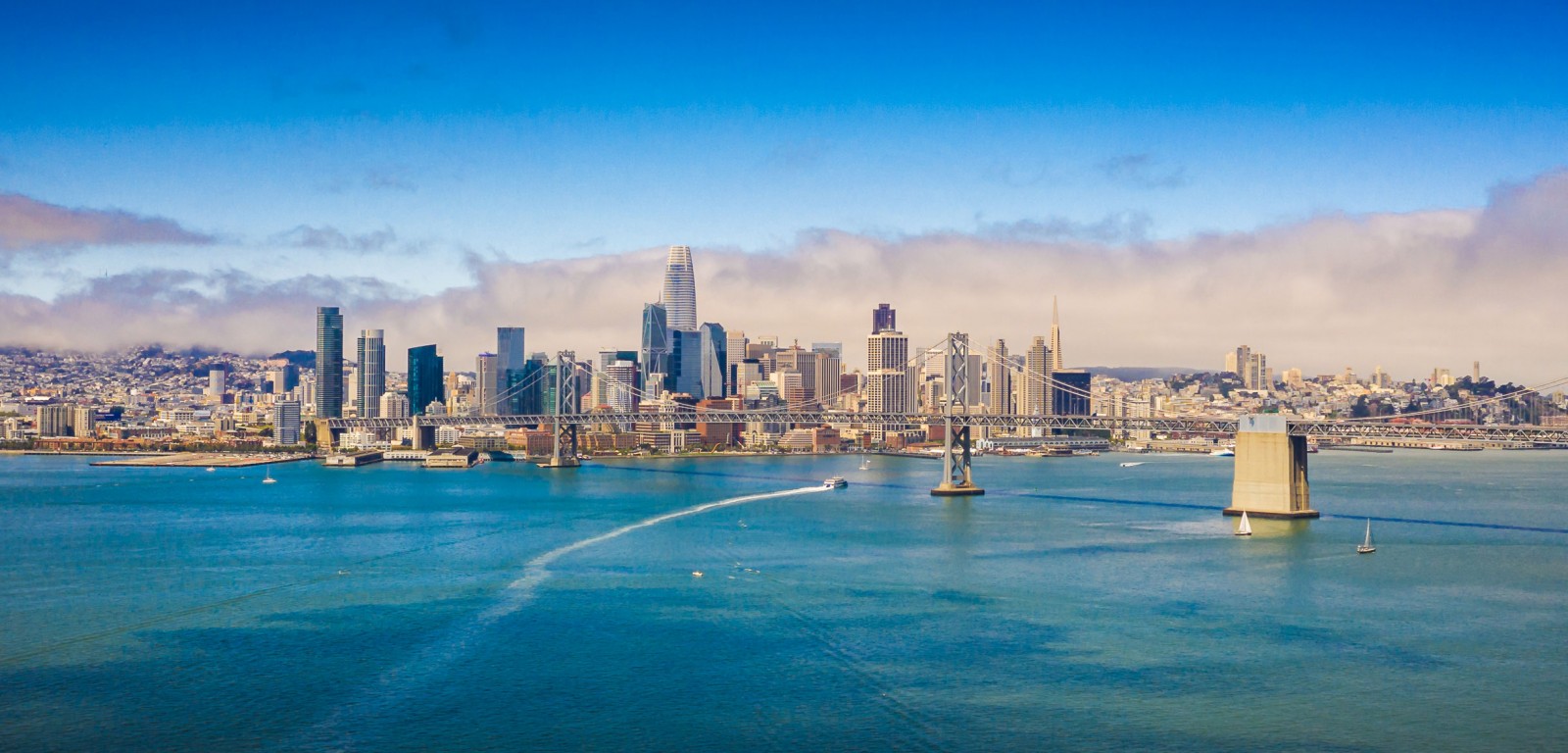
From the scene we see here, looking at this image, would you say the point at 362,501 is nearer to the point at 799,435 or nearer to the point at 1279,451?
the point at 1279,451

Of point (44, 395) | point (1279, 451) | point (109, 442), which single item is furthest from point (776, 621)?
point (44, 395)

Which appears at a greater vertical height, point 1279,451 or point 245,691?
point 1279,451

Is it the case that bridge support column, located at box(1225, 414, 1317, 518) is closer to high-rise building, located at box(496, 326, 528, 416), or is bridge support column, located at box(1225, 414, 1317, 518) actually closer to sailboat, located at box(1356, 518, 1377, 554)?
sailboat, located at box(1356, 518, 1377, 554)

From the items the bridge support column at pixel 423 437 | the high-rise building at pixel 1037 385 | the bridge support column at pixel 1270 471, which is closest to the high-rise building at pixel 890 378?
the high-rise building at pixel 1037 385

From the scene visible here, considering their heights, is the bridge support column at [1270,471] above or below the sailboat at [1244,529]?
above

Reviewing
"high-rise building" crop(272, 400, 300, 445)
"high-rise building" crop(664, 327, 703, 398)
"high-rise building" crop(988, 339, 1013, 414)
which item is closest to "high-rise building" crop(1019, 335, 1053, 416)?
"high-rise building" crop(988, 339, 1013, 414)

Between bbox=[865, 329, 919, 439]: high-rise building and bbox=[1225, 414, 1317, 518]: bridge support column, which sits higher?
bbox=[865, 329, 919, 439]: high-rise building

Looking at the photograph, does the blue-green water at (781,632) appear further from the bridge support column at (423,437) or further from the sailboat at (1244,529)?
the bridge support column at (423,437)
